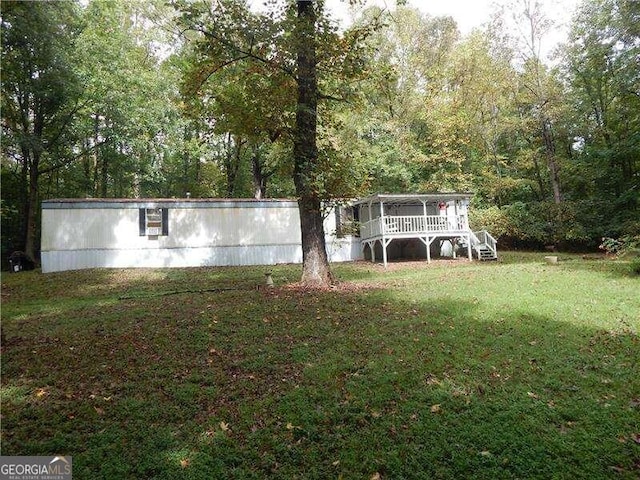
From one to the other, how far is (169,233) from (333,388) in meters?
15.0

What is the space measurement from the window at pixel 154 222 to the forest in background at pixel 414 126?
4.07m

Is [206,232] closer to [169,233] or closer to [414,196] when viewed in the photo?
[169,233]

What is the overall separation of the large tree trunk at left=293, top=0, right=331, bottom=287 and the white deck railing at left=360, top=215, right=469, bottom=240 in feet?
26.8

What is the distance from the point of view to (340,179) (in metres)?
10.1

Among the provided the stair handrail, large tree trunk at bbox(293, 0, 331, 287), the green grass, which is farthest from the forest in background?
the green grass

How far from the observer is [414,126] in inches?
1009

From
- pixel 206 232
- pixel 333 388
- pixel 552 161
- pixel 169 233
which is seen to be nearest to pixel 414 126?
pixel 552 161

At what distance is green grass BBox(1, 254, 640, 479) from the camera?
354 centimetres

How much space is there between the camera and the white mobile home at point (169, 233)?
1638cm

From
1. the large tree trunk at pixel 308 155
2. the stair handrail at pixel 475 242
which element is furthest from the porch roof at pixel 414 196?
the large tree trunk at pixel 308 155

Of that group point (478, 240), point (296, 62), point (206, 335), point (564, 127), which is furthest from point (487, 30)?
point (206, 335)

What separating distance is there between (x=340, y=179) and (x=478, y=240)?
40.9ft

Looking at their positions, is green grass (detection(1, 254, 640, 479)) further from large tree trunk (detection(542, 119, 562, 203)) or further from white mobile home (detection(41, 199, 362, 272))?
large tree trunk (detection(542, 119, 562, 203))

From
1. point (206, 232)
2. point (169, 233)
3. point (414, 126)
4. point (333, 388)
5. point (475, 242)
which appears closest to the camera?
point (333, 388)
